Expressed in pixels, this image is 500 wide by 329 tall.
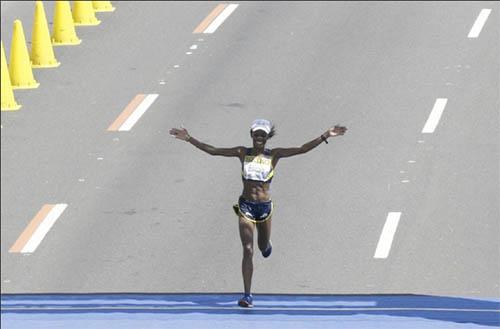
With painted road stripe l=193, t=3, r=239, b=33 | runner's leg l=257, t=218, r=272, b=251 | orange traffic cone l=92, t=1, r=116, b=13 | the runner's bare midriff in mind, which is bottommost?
orange traffic cone l=92, t=1, r=116, b=13

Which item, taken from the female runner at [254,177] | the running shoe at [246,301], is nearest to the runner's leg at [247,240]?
the female runner at [254,177]

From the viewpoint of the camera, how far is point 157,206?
35.4 m

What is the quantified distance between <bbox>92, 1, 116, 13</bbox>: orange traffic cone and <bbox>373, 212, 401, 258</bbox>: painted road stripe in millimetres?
10400

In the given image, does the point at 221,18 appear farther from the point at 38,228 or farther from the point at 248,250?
the point at 248,250

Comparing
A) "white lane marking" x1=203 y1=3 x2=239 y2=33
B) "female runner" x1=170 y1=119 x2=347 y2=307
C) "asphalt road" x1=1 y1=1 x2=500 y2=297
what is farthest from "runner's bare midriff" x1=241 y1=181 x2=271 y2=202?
"white lane marking" x1=203 y1=3 x2=239 y2=33

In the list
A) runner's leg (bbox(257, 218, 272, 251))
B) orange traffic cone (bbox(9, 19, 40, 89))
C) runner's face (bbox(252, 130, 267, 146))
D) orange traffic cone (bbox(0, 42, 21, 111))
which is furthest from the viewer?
orange traffic cone (bbox(9, 19, 40, 89))

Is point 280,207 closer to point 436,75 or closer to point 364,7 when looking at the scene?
point 436,75

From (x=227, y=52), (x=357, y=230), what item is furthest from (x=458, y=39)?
(x=357, y=230)

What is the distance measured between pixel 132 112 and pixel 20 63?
218 centimetres

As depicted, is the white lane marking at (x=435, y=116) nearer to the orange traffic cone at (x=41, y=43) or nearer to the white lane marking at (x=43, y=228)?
the white lane marking at (x=43, y=228)

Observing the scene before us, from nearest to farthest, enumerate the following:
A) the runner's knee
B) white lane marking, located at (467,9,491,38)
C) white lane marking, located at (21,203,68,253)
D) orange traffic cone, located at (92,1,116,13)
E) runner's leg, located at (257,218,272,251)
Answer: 1. the runner's knee
2. runner's leg, located at (257,218,272,251)
3. white lane marking, located at (21,203,68,253)
4. white lane marking, located at (467,9,491,38)
5. orange traffic cone, located at (92,1,116,13)

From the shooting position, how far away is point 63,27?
133 feet

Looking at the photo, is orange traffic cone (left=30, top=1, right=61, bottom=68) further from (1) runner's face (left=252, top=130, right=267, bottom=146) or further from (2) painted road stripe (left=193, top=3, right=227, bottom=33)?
(1) runner's face (left=252, top=130, right=267, bottom=146)

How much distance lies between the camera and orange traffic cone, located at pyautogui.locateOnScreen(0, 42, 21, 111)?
3803 centimetres
